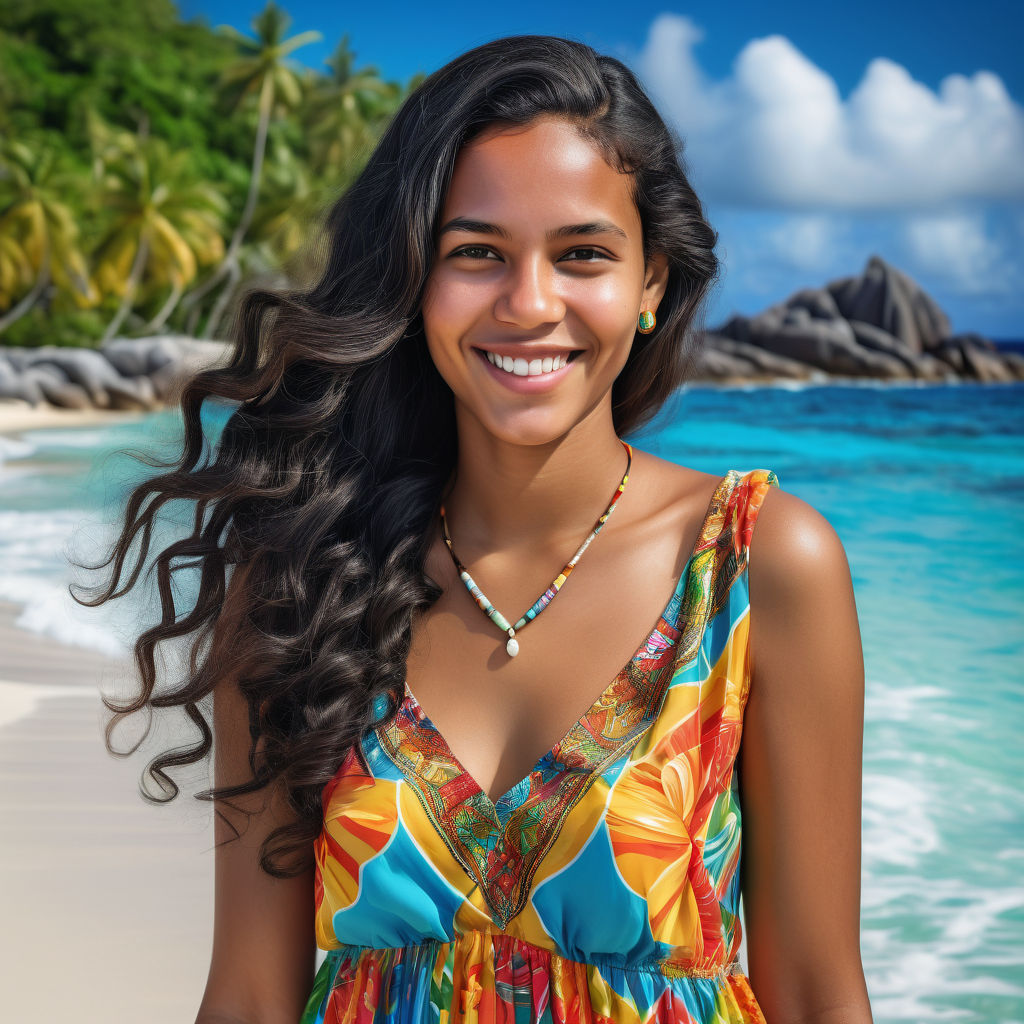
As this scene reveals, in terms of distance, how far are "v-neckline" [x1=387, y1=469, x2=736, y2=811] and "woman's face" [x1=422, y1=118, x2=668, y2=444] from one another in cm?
28

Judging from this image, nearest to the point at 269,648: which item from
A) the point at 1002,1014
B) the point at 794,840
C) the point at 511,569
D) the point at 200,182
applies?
the point at 511,569

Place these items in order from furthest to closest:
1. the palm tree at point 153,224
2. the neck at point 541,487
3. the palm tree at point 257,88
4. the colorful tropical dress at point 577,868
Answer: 1. the palm tree at point 257,88
2. the palm tree at point 153,224
3. the neck at point 541,487
4. the colorful tropical dress at point 577,868

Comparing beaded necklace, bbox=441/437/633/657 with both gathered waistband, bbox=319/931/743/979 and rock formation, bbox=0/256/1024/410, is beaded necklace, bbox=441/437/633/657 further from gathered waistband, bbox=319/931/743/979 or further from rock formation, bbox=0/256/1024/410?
rock formation, bbox=0/256/1024/410

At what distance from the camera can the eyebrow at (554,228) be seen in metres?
1.88

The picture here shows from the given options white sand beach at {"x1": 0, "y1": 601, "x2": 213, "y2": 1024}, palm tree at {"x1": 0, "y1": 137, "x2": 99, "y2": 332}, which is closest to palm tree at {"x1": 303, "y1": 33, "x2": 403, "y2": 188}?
palm tree at {"x1": 0, "y1": 137, "x2": 99, "y2": 332}

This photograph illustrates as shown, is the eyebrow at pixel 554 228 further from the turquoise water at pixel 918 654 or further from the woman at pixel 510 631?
the turquoise water at pixel 918 654

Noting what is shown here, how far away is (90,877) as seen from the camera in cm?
466

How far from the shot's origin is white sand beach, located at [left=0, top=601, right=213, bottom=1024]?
385cm

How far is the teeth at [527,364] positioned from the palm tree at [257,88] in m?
35.7

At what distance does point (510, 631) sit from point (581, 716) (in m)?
0.24

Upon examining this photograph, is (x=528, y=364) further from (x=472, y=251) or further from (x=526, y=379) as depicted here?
(x=472, y=251)

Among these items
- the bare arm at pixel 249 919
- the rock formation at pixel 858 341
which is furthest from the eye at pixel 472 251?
the rock formation at pixel 858 341

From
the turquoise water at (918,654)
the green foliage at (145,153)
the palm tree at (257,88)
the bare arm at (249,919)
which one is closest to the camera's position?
the bare arm at (249,919)

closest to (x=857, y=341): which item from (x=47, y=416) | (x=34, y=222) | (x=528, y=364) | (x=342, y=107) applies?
(x=342, y=107)
